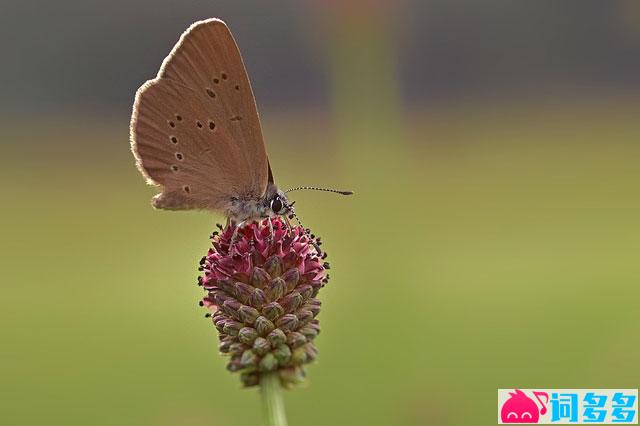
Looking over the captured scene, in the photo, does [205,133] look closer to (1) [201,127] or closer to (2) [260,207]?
(1) [201,127]

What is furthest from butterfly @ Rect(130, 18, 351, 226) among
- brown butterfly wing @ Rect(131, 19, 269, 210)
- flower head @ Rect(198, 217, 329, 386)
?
flower head @ Rect(198, 217, 329, 386)

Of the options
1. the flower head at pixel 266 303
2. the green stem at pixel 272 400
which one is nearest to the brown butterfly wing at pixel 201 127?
the flower head at pixel 266 303

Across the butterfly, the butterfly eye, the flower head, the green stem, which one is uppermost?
the butterfly

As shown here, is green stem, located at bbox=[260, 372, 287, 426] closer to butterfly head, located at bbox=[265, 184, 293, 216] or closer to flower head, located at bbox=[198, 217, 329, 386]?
flower head, located at bbox=[198, 217, 329, 386]

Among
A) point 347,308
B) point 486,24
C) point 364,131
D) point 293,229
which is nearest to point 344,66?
point 364,131

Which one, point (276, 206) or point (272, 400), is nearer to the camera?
point (272, 400)

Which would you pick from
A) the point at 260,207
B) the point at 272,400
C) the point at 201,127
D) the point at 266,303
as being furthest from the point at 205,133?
the point at 272,400
